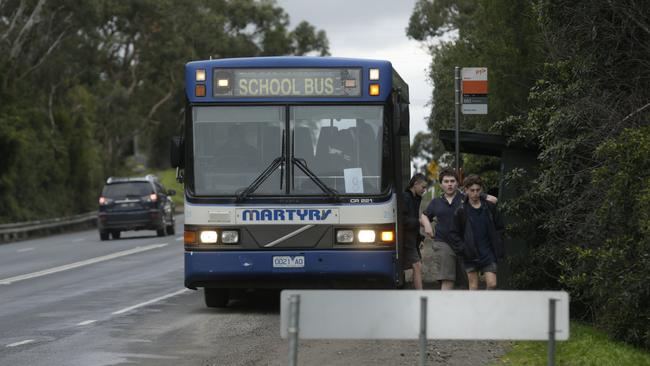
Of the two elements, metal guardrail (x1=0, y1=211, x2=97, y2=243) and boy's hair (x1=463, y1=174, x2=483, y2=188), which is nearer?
boy's hair (x1=463, y1=174, x2=483, y2=188)

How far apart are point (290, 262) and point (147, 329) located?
5.76 ft

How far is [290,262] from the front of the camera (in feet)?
50.4

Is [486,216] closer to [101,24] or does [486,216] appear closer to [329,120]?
[329,120]

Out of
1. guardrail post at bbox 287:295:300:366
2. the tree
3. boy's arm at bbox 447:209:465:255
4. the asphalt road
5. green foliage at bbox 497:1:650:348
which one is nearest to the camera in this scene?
guardrail post at bbox 287:295:300:366

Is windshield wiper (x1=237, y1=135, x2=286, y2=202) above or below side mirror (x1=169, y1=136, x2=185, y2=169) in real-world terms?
below

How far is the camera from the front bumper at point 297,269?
1532 centimetres

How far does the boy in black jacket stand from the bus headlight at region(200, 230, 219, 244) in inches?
108

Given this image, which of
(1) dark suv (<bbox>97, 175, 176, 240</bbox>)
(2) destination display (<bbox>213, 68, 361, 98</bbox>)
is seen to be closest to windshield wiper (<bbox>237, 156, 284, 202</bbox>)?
(2) destination display (<bbox>213, 68, 361, 98</bbox>)

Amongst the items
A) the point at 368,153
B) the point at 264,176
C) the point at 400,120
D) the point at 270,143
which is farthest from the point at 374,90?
the point at 264,176

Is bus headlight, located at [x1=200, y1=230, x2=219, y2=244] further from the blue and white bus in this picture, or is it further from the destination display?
the destination display

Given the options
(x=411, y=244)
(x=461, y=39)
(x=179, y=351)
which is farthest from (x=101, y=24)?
(x=179, y=351)

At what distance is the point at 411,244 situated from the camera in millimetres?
16969

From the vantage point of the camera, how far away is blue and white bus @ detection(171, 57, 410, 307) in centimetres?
1534

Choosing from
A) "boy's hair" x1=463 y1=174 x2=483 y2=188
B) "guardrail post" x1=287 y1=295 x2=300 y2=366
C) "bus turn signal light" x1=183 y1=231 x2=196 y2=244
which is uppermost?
"boy's hair" x1=463 y1=174 x2=483 y2=188
